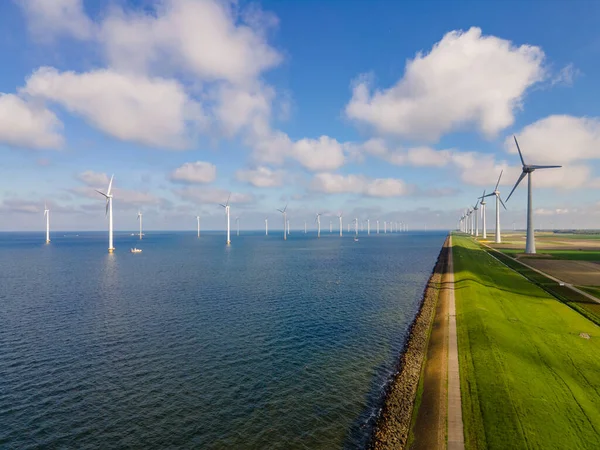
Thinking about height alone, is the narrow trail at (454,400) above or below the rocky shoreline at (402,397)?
above

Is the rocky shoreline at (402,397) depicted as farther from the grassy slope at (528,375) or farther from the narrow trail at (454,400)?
the grassy slope at (528,375)

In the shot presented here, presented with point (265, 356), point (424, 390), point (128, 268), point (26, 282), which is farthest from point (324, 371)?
point (128, 268)

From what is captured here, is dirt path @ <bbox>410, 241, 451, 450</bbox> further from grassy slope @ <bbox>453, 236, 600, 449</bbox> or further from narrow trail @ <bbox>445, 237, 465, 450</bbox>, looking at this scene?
grassy slope @ <bbox>453, 236, 600, 449</bbox>

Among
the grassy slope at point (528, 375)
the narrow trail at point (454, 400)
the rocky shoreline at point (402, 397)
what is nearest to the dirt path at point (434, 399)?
the narrow trail at point (454, 400)

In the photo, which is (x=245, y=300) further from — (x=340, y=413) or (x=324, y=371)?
(x=340, y=413)

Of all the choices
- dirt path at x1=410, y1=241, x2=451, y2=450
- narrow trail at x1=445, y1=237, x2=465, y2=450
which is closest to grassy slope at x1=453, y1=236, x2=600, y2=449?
narrow trail at x1=445, y1=237, x2=465, y2=450

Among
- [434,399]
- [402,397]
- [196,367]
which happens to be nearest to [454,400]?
[434,399]

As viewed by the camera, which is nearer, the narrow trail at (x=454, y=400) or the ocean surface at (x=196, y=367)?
the narrow trail at (x=454, y=400)

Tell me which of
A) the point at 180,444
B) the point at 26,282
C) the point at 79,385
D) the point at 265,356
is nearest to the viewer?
the point at 180,444
